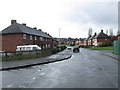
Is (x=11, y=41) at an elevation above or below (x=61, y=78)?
above

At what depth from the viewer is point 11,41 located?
2795 cm

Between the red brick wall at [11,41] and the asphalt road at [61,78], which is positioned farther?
the red brick wall at [11,41]

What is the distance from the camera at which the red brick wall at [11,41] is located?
27.3 metres

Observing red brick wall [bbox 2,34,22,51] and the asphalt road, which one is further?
red brick wall [bbox 2,34,22,51]

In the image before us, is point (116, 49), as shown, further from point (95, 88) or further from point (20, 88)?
point (20, 88)

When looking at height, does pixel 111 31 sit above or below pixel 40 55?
above

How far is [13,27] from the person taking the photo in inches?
1144

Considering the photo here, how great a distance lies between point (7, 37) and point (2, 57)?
14.9 meters

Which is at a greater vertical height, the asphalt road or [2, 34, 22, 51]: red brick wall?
[2, 34, 22, 51]: red brick wall

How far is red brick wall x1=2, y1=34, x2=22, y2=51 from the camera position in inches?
1073

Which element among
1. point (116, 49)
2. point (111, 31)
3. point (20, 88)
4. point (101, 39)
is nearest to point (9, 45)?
point (116, 49)

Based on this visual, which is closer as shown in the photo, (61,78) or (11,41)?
(61,78)

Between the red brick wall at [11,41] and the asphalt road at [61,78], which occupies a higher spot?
the red brick wall at [11,41]

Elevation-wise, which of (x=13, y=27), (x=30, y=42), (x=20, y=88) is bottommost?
(x=20, y=88)
